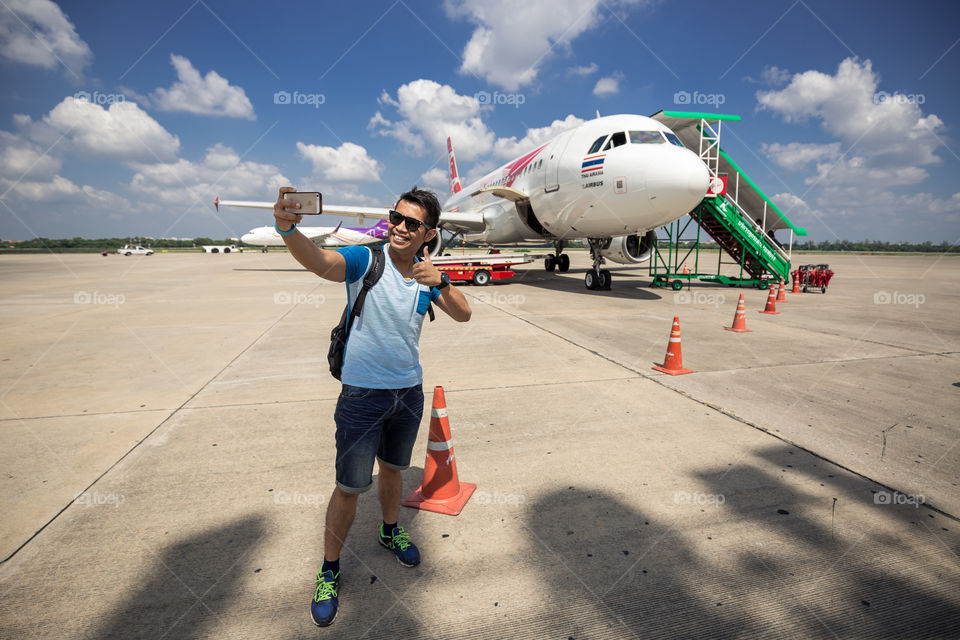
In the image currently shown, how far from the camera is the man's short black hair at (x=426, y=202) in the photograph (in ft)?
7.61

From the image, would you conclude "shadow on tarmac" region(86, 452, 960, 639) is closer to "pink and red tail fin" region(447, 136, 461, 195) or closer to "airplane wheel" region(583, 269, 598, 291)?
"airplane wheel" region(583, 269, 598, 291)

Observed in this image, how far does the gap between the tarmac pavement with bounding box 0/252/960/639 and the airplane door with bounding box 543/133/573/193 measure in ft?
26.8

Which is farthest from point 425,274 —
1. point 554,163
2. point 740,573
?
point 554,163

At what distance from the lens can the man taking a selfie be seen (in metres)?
2.21

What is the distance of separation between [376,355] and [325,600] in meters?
1.19

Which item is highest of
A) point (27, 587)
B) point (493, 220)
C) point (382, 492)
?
point (493, 220)

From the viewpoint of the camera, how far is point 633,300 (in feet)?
42.3

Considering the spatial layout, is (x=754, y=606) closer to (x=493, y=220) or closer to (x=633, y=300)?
(x=633, y=300)

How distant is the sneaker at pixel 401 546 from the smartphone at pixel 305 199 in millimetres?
1846

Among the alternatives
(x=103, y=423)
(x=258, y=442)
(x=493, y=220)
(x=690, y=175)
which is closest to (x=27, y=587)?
(x=258, y=442)

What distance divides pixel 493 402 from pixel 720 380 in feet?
9.90

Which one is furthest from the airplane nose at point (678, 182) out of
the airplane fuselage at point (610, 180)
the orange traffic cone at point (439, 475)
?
the orange traffic cone at point (439, 475)

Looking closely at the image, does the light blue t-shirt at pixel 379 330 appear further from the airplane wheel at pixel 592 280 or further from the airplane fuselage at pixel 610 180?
the airplane wheel at pixel 592 280

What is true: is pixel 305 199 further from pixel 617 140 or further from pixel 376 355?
pixel 617 140
